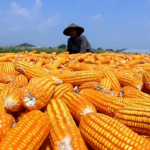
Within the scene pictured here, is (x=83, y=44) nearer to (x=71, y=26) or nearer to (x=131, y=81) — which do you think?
(x=71, y=26)

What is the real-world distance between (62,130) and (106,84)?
1188 mm

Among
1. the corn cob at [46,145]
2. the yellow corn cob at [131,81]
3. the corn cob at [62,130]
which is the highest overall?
the yellow corn cob at [131,81]

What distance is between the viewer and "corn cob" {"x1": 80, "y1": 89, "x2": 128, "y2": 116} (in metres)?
1.99

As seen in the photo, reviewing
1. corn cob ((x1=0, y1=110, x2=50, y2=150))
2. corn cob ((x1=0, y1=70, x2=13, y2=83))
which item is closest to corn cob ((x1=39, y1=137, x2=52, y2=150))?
corn cob ((x1=0, y1=110, x2=50, y2=150))

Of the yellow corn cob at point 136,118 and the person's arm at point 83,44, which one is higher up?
the person's arm at point 83,44

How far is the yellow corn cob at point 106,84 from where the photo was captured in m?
2.60

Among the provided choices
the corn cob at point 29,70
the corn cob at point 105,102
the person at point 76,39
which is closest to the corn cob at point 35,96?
the corn cob at point 105,102

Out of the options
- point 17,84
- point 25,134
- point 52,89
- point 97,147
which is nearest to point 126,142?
point 97,147

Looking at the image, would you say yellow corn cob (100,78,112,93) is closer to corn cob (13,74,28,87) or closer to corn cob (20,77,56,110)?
corn cob (20,77,56,110)

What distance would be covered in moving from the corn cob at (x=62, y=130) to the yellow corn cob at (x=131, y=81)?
3.78ft

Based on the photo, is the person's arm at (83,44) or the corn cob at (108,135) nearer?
the corn cob at (108,135)

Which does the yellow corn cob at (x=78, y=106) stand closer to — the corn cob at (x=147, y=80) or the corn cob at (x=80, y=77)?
the corn cob at (x=80, y=77)

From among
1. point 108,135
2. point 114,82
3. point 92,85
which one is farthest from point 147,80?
point 108,135

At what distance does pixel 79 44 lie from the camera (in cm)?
972
